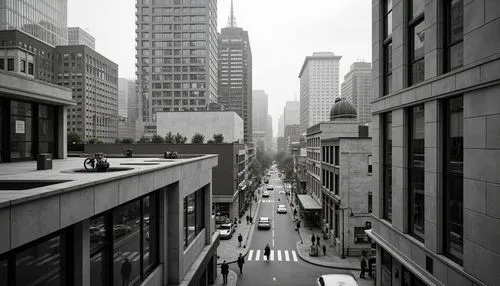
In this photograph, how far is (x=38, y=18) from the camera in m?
128

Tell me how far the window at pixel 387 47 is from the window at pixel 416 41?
252 centimetres

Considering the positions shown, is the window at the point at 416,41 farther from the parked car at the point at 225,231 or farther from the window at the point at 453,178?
→ the parked car at the point at 225,231

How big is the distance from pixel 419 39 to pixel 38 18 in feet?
488

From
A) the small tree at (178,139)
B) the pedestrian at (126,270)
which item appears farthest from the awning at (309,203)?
the pedestrian at (126,270)

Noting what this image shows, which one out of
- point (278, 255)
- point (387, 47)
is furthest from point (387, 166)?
point (278, 255)

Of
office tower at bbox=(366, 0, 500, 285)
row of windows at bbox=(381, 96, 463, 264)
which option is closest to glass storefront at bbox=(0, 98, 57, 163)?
office tower at bbox=(366, 0, 500, 285)

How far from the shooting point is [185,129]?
71312 mm

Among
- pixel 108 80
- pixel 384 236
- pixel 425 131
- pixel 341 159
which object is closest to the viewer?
pixel 425 131

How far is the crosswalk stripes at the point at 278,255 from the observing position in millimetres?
32125

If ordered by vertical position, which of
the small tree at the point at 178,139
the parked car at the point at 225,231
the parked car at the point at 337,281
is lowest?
the parked car at the point at 225,231

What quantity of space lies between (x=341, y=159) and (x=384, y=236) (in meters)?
16.0

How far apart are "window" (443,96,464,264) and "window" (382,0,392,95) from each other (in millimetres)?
6378

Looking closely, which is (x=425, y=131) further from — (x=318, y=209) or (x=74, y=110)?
(x=74, y=110)

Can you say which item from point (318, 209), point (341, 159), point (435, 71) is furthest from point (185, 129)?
point (435, 71)
